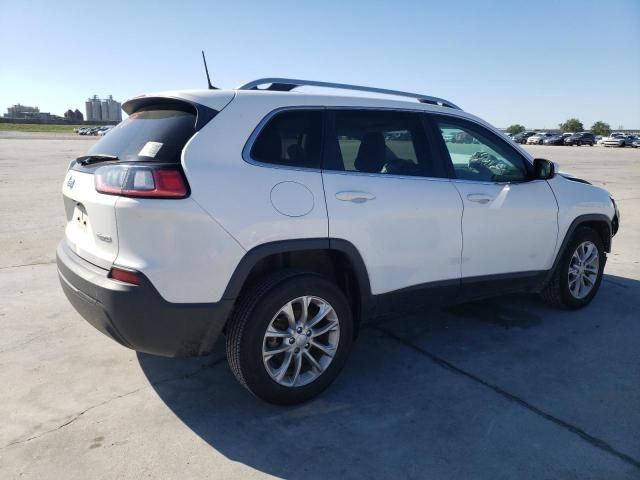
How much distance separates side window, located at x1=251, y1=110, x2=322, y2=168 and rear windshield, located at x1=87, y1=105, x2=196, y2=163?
0.40m

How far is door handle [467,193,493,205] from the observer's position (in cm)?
364

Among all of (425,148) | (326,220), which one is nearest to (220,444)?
(326,220)

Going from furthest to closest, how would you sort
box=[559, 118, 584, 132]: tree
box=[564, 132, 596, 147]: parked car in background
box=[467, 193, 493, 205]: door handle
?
box=[559, 118, 584, 132]: tree < box=[564, 132, 596, 147]: parked car in background < box=[467, 193, 493, 205]: door handle

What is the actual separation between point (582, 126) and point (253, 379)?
120523 millimetres

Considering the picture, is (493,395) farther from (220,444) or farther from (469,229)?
(220,444)

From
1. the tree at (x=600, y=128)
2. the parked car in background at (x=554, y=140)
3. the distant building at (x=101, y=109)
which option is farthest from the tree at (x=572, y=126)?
the distant building at (x=101, y=109)

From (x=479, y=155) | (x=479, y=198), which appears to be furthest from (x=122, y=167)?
(x=479, y=155)

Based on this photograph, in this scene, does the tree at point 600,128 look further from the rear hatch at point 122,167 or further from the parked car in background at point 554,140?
the rear hatch at point 122,167

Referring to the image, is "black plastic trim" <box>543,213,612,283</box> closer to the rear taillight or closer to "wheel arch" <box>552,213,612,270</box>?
"wheel arch" <box>552,213,612,270</box>

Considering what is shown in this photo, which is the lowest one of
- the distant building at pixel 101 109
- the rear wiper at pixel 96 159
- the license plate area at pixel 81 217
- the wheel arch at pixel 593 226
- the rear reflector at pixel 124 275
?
the wheel arch at pixel 593 226

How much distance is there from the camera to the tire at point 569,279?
4.46 meters

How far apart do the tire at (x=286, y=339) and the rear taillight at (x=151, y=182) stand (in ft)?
2.32

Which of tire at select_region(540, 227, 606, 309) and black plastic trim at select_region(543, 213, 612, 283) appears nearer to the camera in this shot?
black plastic trim at select_region(543, 213, 612, 283)

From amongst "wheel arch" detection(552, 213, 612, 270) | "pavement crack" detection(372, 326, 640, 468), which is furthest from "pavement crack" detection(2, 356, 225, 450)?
"wheel arch" detection(552, 213, 612, 270)
